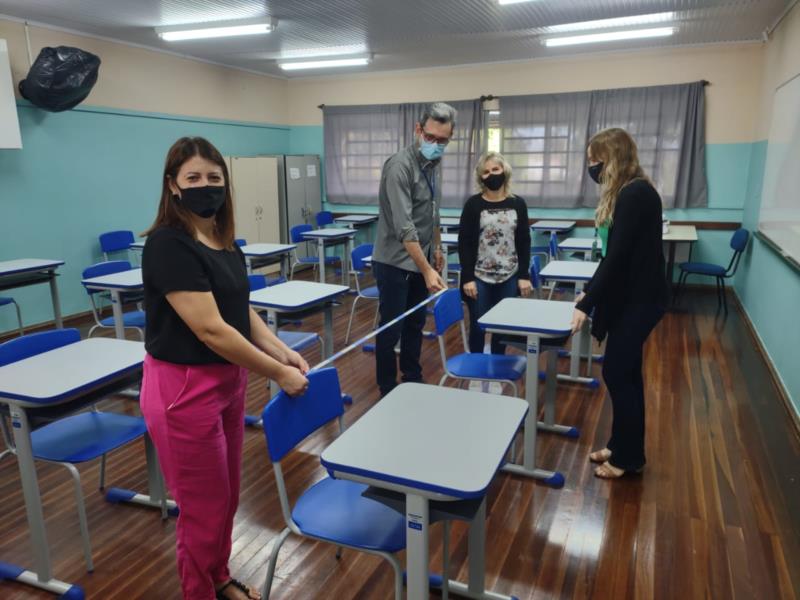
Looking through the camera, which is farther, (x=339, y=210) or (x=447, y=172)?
(x=339, y=210)

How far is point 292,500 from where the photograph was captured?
2.57m

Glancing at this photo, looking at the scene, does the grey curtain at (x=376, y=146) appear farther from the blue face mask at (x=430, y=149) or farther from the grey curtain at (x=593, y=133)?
the blue face mask at (x=430, y=149)

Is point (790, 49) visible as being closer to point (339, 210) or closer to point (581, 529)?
point (581, 529)

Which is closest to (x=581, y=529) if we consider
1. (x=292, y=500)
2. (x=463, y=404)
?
(x=463, y=404)

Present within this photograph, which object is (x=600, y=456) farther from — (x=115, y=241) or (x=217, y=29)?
(x=115, y=241)

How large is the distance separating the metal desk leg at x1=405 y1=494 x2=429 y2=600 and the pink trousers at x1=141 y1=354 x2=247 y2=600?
0.59 meters

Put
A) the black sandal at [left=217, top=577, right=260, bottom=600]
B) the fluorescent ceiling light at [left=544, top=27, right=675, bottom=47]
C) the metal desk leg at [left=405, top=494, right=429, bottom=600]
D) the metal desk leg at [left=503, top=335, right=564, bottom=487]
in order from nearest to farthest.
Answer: the metal desk leg at [left=405, top=494, right=429, bottom=600]
the black sandal at [left=217, top=577, right=260, bottom=600]
the metal desk leg at [left=503, top=335, right=564, bottom=487]
the fluorescent ceiling light at [left=544, top=27, right=675, bottom=47]

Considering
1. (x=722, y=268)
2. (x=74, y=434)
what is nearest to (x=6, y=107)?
(x=74, y=434)

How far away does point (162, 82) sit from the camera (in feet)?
21.7

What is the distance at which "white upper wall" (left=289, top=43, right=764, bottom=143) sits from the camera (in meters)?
6.52

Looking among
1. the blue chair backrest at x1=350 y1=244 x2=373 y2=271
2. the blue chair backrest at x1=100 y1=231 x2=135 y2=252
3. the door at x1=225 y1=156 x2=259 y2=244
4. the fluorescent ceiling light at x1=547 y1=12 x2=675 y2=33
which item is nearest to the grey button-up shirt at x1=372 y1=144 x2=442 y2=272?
the blue chair backrest at x1=350 y1=244 x2=373 y2=271

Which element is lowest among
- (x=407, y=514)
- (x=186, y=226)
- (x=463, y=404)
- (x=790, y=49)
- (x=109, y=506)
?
(x=109, y=506)

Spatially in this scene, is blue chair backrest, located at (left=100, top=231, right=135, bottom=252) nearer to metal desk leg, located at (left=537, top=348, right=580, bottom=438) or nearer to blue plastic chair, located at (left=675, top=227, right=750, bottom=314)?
metal desk leg, located at (left=537, top=348, right=580, bottom=438)

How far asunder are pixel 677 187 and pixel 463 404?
6220 millimetres
